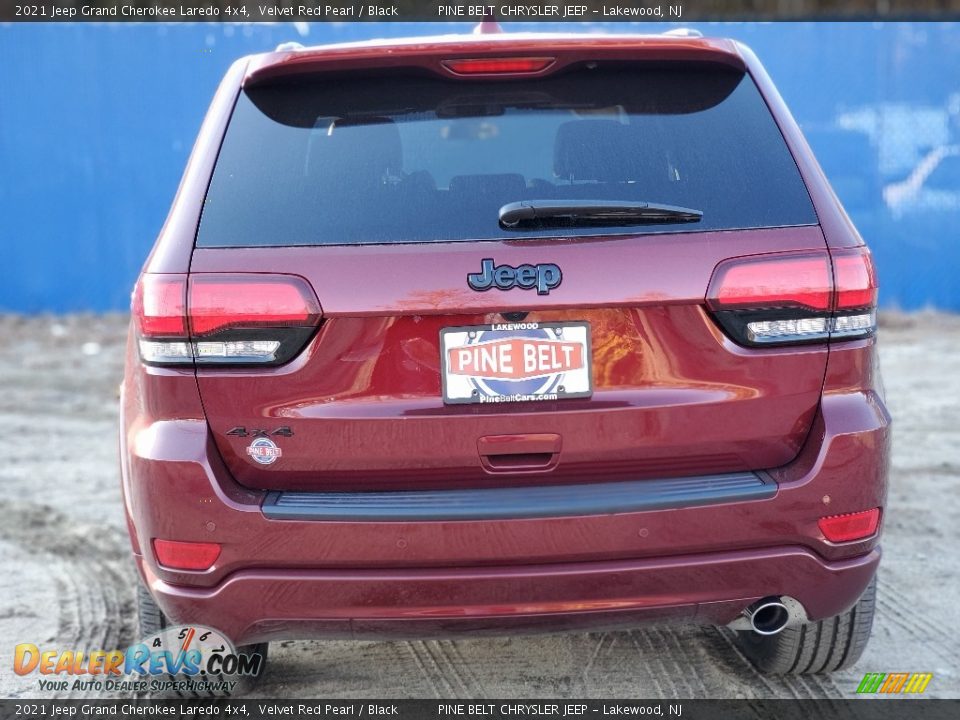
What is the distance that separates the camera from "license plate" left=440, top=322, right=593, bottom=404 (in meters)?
2.33

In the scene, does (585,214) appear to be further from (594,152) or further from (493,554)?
(493,554)

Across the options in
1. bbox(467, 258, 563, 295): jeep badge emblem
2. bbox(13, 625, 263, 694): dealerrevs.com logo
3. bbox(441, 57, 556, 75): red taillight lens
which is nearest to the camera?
bbox(467, 258, 563, 295): jeep badge emblem

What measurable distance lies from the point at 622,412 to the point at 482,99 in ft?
2.91

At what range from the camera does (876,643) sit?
3367 millimetres

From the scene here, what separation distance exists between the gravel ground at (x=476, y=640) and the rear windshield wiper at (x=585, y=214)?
1118 mm

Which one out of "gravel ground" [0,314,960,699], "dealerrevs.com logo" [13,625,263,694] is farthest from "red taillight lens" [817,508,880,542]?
"dealerrevs.com logo" [13,625,263,694]

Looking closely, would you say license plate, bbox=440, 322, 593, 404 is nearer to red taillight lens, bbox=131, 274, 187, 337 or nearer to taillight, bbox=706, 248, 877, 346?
taillight, bbox=706, 248, 877, 346

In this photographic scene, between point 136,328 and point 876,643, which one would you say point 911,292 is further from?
point 136,328

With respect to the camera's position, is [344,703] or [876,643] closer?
[344,703]

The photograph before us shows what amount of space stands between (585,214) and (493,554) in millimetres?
811

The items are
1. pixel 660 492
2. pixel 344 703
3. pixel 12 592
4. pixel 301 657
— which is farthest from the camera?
pixel 12 592

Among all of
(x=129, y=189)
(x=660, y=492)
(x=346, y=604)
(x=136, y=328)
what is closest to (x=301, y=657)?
(x=346, y=604)

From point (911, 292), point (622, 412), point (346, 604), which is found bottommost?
point (911, 292)

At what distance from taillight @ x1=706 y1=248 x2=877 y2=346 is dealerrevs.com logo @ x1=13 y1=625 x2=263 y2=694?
1548mm
